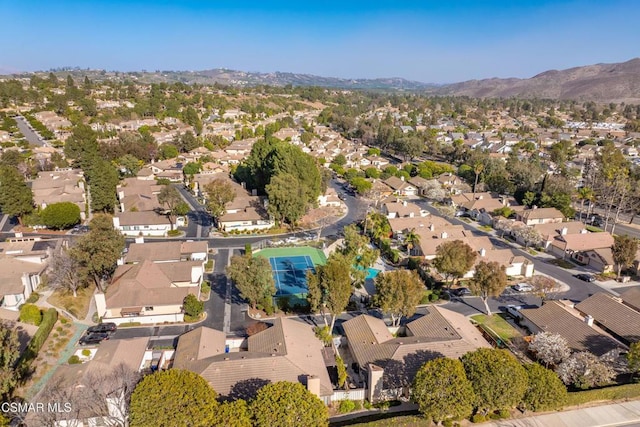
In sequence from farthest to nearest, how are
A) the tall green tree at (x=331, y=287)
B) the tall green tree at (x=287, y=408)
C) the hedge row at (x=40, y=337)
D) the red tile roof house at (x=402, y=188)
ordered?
the red tile roof house at (x=402, y=188) < the tall green tree at (x=331, y=287) < the hedge row at (x=40, y=337) < the tall green tree at (x=287, y=408)

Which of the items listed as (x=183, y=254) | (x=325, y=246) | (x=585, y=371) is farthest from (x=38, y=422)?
(x=325, y=246)

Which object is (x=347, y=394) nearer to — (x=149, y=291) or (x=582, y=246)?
(x=149, y=291)

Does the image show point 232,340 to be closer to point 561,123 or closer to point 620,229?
point 620,229

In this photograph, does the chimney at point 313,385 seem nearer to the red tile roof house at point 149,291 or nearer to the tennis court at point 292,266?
the red tile roof house at point 149,291

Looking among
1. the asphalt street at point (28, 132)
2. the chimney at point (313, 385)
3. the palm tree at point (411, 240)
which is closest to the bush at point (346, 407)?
the chimney at point (313, 385)

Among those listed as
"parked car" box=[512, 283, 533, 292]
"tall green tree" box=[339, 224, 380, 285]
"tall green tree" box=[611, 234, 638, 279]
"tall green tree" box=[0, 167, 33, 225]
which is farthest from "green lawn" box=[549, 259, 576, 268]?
"tall green tree" box=[0, 167, 33, 225]

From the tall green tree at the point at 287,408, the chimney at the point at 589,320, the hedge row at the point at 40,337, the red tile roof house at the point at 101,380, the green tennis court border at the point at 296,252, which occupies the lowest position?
the green tennis court border at the point at 296,252

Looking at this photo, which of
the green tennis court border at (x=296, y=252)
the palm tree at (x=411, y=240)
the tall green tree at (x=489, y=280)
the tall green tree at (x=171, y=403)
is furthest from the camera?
the palm tree at (x=411, y=240)

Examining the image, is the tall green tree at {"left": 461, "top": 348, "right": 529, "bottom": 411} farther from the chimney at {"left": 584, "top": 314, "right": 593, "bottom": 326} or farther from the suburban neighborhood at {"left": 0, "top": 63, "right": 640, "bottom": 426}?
the chimney at {"left": 584, "top": 314, "right": 593, "bottom": 326}
